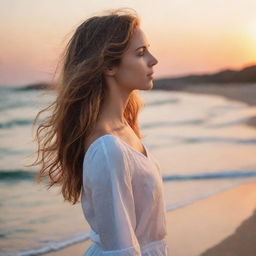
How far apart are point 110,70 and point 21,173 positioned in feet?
24.9

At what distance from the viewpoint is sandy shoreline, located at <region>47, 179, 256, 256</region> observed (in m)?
4.68

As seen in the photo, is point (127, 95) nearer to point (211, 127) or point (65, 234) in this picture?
point (65, 234)

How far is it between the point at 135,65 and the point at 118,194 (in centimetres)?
45

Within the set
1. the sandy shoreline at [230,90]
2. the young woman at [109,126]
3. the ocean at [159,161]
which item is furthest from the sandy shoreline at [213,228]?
the sandy shoreline at [230,90]

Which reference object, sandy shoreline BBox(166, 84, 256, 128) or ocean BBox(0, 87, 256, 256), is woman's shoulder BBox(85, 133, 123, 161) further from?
sandy shoreline BBox(166, 84, 256, 128)

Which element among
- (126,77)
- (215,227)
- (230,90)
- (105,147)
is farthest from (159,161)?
(230,90)

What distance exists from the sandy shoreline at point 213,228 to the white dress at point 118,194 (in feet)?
8.99

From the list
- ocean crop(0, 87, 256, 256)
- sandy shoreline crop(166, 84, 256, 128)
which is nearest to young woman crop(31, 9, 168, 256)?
ocean crop(0, 87, 256, 256)

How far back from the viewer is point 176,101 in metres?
24.4

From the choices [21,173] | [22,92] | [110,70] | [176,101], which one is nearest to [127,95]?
[110,70]

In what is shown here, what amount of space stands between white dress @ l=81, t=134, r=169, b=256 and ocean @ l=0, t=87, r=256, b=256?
533 mm

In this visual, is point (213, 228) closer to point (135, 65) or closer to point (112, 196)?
point (135, 65)

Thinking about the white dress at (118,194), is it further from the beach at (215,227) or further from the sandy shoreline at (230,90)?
the sandy shoreline at (230,90)

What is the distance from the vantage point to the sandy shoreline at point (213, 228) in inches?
184
